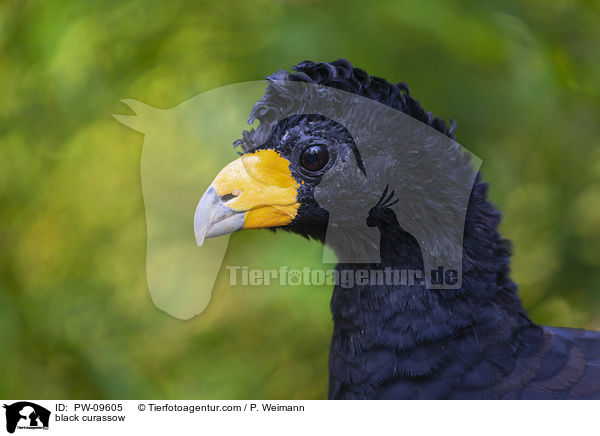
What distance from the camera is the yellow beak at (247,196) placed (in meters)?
1.85

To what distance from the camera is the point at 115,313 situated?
2.63m

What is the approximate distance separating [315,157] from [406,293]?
0.58 metres

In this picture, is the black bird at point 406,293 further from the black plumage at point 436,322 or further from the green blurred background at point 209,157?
the green blurred background at point 209,157

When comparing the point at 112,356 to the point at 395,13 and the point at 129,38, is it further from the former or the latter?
the point at 395,13

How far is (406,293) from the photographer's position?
1.92 m

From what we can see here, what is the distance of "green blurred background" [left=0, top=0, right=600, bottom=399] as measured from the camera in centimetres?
251

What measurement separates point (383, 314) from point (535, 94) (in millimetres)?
1518

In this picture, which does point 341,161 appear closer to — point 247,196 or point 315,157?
point 315,157

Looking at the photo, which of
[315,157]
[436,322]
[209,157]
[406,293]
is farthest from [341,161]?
[209,157]

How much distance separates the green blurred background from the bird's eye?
832mm
